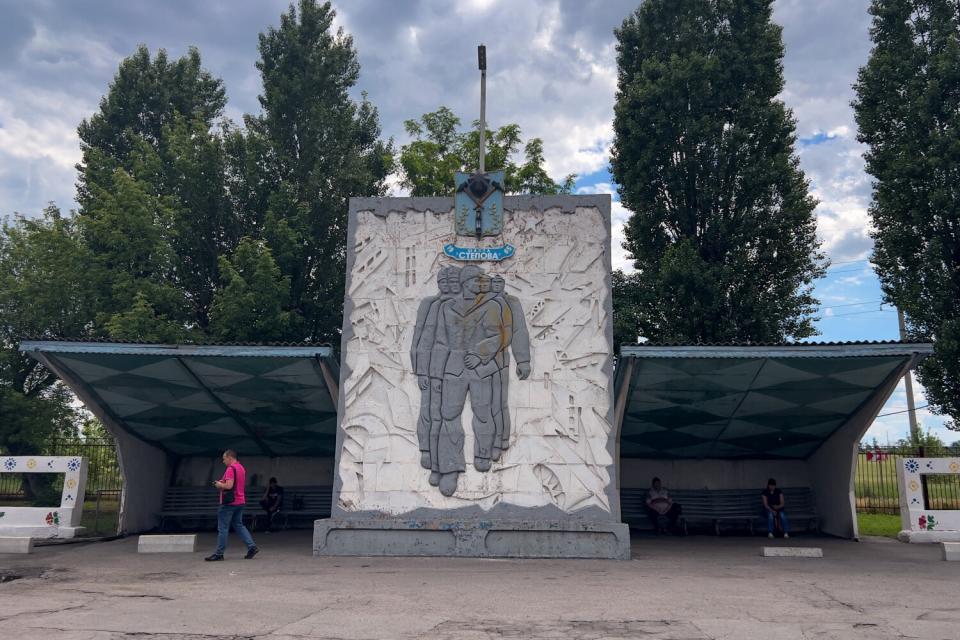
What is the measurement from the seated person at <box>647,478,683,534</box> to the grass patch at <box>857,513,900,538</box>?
4396mm

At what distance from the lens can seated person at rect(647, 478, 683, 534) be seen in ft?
57.6

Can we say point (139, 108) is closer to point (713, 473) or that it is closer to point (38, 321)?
point (38, 321)

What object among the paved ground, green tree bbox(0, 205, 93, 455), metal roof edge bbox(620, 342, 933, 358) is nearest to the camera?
the paved ground

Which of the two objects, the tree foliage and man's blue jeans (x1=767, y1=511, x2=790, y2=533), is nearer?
man's blue jeans (x1=767, y1=511, x2=790, y2=533)

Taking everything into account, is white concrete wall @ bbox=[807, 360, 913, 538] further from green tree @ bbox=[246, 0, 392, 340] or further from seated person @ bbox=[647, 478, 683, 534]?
green tree @ bbox=[246, 0, 392, 340]

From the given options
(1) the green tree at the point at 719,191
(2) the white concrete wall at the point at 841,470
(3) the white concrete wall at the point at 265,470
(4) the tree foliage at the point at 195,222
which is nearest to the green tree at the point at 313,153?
(4) the tree foliage at the point at 195,222

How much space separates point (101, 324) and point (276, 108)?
9.23 m

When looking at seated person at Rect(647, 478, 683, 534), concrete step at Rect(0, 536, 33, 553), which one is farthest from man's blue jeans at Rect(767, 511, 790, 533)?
concrete step at Rect(0, 536, 33, 553)

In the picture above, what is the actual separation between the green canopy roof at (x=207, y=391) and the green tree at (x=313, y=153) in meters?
7.26

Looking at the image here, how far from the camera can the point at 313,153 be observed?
84.2ft

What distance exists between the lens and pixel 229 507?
1153 centimetres

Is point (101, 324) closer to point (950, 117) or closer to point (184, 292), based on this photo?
point (184, 292)

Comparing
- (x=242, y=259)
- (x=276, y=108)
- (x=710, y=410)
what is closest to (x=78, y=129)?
(x=276, y=108)

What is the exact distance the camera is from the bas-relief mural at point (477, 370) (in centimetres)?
1277
